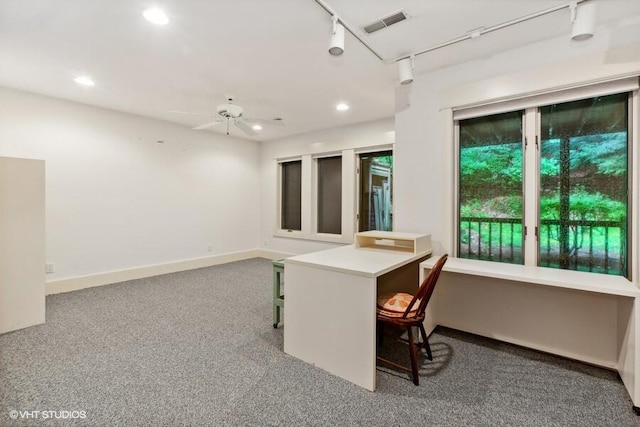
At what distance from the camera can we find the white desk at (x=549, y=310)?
1.82 metres

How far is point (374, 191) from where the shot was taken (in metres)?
4.89

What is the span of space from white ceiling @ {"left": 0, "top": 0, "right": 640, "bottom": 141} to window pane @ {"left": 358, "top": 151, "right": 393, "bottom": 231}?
1212mm

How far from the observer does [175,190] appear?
16.0 ft

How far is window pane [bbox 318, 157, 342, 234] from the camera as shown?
523cm

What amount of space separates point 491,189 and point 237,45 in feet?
8.11

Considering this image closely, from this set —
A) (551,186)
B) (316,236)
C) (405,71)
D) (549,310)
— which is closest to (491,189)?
(551,186)

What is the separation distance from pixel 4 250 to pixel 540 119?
15.2 feet

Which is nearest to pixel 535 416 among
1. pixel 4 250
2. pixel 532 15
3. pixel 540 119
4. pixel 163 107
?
pixel 540 119

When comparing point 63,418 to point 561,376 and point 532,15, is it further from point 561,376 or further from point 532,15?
point 532,15

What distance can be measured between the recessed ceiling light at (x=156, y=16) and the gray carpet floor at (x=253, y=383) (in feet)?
7.94

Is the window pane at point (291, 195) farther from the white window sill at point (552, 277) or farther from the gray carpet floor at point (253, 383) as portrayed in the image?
the white window sill at point (552, 277)

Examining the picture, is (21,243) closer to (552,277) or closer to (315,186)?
(315,186)

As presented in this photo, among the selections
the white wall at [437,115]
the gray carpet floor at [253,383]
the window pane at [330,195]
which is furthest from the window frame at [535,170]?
the window pane at [330,195]

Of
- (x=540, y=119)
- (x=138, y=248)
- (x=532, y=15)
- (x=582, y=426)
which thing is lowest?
(x=582, y=426)
